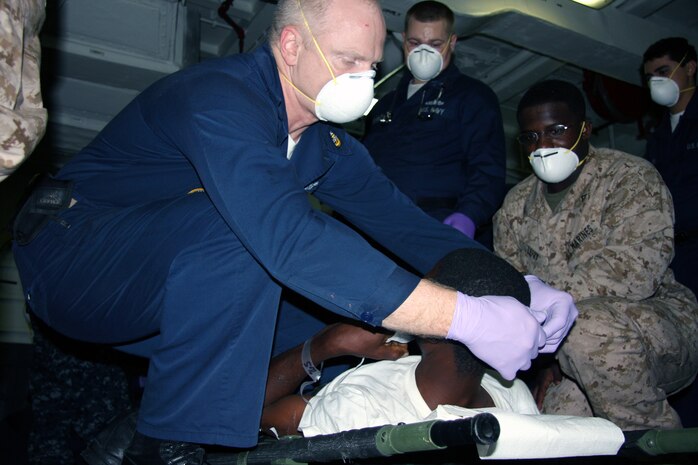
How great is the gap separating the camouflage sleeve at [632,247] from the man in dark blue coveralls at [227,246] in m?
0.43

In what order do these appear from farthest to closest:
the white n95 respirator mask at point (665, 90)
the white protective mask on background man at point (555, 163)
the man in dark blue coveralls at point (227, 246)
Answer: the white n95 respirator mask at point (665, 90)
the white protective mask on background man at point (555, 163)
the man in dark blue coveralls at point (227, 246)

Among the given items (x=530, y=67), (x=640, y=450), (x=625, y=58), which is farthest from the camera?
(x=530, y=67)

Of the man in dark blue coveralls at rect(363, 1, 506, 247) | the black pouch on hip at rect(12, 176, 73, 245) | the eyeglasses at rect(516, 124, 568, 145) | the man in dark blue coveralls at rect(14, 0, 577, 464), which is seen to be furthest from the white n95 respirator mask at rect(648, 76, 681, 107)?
the black pouch on hip at rect(12, 176, 73, 245)

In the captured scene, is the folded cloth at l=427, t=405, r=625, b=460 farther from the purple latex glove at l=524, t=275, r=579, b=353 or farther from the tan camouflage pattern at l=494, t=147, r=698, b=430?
the tan camouflage pattern at l=494, t=147, r=698, b=430

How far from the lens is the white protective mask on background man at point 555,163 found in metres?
2.39

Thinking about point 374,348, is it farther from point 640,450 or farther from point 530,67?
point 530,67

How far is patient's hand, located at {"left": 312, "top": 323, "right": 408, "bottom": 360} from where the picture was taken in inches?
61.0

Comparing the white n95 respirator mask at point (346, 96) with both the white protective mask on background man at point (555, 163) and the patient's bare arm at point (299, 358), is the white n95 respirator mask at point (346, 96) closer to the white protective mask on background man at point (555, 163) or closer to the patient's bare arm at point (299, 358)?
the patient's bare arm at point (299, 358)

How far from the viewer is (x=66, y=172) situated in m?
1.67

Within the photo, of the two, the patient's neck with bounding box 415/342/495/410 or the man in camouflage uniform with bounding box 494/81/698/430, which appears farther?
the man in camouflage uniform with bounding box 494/81/698/430

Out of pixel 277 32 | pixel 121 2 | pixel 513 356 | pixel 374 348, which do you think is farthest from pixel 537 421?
pixel 121 2

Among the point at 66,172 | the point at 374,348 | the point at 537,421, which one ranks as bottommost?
the point at 374,348

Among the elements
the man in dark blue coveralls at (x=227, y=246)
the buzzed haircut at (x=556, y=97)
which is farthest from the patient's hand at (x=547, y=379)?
the buzzed haircut at (x=556, y=97)

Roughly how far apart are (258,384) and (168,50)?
3.32 meters
